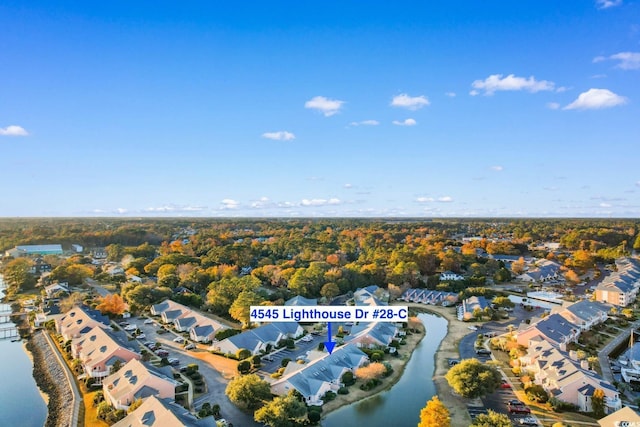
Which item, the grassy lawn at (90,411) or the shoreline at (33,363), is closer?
the grassy lawn at (90,411)

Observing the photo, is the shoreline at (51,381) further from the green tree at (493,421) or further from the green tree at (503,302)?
the green tree at (503,302)

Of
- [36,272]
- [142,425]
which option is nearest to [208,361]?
→ [142,425]

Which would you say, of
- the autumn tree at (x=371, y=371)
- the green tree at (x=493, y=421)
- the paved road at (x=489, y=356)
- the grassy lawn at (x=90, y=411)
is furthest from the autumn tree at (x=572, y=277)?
the grassy lawn at (x=90, y=411)

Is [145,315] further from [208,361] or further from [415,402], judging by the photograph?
[415,402]

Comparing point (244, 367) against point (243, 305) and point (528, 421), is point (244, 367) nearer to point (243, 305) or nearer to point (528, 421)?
point (243, 305)

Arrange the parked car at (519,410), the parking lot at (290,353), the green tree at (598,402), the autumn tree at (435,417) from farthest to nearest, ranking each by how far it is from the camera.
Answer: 1. the parking lot at (290,353)
2. the parked car at (519,410)
3. the green tree at (598,402)
4. the autumn tree at (435,417)

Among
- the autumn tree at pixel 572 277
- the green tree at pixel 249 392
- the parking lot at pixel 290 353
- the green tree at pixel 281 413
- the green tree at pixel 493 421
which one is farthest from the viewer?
the autumn tree at pixel 572 277
